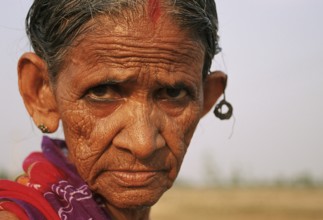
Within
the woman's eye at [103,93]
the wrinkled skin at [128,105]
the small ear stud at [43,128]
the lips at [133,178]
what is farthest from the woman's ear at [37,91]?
the lips at [133,178]

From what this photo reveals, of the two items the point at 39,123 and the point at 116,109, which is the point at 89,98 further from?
the point at 39,123

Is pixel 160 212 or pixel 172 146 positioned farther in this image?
pixel 160 212

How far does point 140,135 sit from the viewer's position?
2404mm

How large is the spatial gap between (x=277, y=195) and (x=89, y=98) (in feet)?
78.2

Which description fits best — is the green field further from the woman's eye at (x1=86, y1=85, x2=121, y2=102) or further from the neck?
the woman's eye at (x1=86, y1=85, x2=121, y2=102)

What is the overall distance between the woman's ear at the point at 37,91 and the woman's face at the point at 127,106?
0.60 ft

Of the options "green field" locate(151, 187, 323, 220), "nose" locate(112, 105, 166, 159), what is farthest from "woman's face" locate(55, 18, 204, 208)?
"green field" locate(151, 187, 323, 220)

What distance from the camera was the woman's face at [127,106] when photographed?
2.48 metres

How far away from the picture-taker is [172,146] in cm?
260

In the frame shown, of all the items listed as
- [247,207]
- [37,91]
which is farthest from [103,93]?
[247,207]

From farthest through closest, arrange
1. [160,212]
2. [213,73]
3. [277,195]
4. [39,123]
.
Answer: [277,195], [160,212], [213,73], [39,123]

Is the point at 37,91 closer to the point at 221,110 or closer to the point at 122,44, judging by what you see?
the point at 122,44

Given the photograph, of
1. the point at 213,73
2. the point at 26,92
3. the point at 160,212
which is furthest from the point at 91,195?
the point at 160,212

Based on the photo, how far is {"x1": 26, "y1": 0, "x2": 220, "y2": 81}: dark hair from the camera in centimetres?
247
